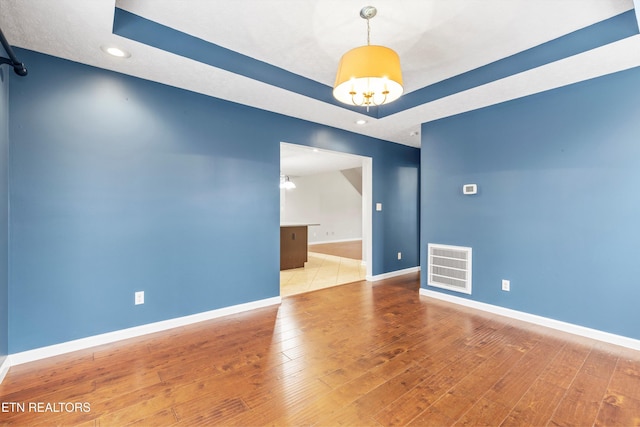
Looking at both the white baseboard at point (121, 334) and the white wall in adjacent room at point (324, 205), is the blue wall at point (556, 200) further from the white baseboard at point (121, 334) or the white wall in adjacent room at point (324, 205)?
the white wall in adjacent room at point (324, 205)

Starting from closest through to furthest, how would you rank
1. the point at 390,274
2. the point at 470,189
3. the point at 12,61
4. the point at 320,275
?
the point at 12,61 → the point at 470,189 → the point at 390,274 → the point at 320,275

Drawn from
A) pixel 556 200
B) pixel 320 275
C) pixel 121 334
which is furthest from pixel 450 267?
pixel 121 334

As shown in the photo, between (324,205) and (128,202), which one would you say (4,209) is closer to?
(128,202)

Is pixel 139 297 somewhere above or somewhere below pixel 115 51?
below

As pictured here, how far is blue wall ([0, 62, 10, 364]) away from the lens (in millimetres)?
2039

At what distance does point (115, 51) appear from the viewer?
2240 mm

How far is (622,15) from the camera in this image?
207cm

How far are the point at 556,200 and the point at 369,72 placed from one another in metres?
2.54

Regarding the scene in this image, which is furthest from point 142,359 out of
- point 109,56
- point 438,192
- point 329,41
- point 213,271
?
point 438,192

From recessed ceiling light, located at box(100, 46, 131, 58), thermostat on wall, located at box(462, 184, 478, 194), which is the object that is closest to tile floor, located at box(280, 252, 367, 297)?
thermostat on wall, located at box(462, 184, 478, 194)

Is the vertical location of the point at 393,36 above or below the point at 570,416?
above

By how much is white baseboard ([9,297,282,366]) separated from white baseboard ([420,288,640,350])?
250 cm

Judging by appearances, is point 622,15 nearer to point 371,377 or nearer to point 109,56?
→ point 371,377

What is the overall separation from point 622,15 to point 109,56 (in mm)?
3966
